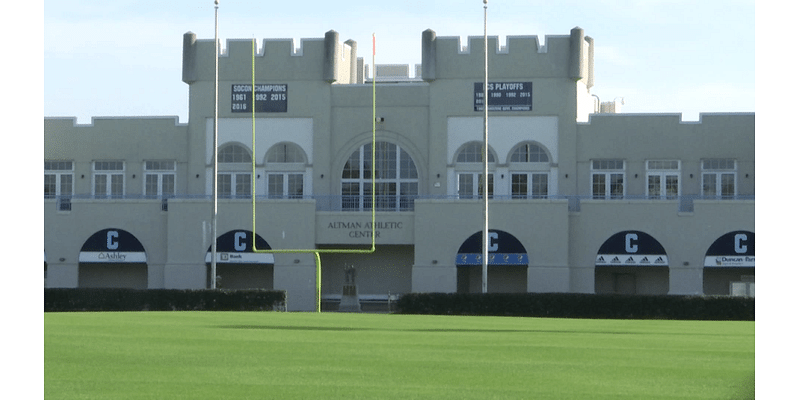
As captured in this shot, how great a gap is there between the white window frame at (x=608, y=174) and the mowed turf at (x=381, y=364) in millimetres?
29761

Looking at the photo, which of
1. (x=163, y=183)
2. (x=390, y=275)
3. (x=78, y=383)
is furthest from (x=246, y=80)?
(x=78, y=383)

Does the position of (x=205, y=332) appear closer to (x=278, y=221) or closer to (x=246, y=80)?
(x=278, y=221)

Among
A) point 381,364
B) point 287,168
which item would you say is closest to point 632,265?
point 287,168

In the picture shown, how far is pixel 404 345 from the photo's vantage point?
16.0 m

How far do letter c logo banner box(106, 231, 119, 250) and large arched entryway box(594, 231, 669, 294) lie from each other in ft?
69.3

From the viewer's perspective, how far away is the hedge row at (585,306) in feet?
114

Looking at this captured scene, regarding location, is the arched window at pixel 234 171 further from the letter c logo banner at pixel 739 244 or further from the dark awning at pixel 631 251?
the letter c logo banner at pixel 739 244

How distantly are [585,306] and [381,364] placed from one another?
2305 cm

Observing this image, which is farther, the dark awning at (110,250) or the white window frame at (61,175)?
the white window frame at (61,175)

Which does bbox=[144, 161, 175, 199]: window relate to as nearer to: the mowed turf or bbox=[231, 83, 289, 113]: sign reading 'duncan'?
bbox=[231, 83, 289, 113]: sign reading 'duncan'

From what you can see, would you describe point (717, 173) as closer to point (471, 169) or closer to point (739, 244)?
point (739, 244)

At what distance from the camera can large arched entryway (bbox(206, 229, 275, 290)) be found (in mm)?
48125

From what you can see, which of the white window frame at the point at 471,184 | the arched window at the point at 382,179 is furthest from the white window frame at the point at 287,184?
the white window frame at the point at 471,184

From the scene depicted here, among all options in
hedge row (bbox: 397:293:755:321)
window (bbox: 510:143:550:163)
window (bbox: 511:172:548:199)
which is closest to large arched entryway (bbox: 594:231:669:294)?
window (bbox: 511:172:548:199)
